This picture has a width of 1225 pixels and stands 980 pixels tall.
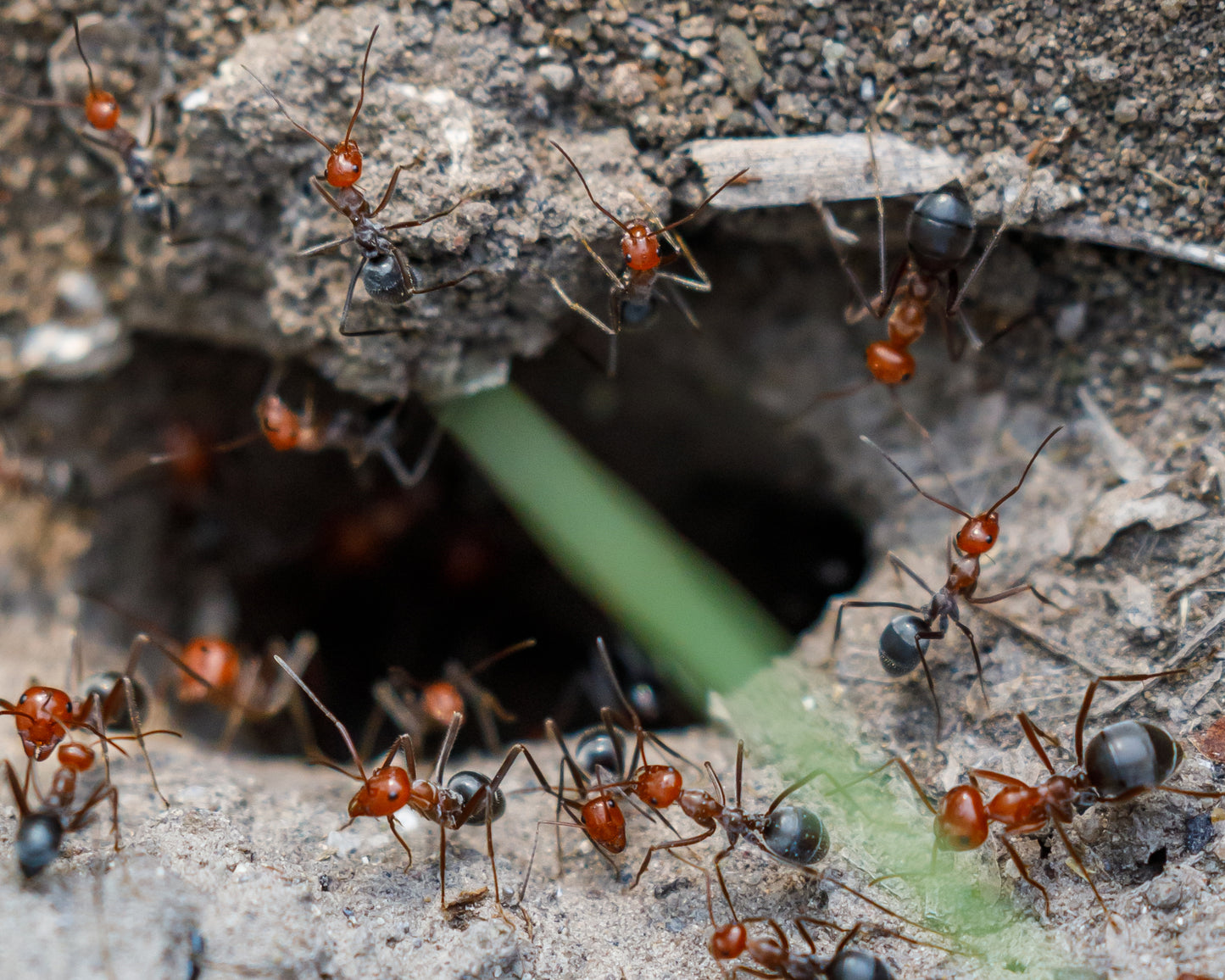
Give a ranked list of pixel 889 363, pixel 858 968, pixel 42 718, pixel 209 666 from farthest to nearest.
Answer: pixel 209 666, pixel 889 363, pixel 42 718, pixel 858 968

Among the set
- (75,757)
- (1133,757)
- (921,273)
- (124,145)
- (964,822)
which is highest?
(124,145)

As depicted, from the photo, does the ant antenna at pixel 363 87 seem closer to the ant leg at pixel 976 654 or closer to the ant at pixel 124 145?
the ant at pixel 124 145

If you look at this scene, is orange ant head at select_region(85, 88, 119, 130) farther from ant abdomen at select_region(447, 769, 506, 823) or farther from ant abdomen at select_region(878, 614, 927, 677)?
ant abdomen at select_region(878, 614, 927, 677)

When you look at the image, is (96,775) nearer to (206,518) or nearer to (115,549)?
(115,549)

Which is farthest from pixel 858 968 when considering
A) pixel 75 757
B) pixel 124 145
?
pixel 124 145

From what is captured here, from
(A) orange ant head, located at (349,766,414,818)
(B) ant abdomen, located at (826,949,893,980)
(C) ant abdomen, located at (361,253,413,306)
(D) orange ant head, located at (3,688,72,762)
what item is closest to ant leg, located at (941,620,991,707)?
(B) ant abdomen, located at (826,949,893,980)

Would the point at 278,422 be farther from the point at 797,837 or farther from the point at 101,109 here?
the point at 797,837
